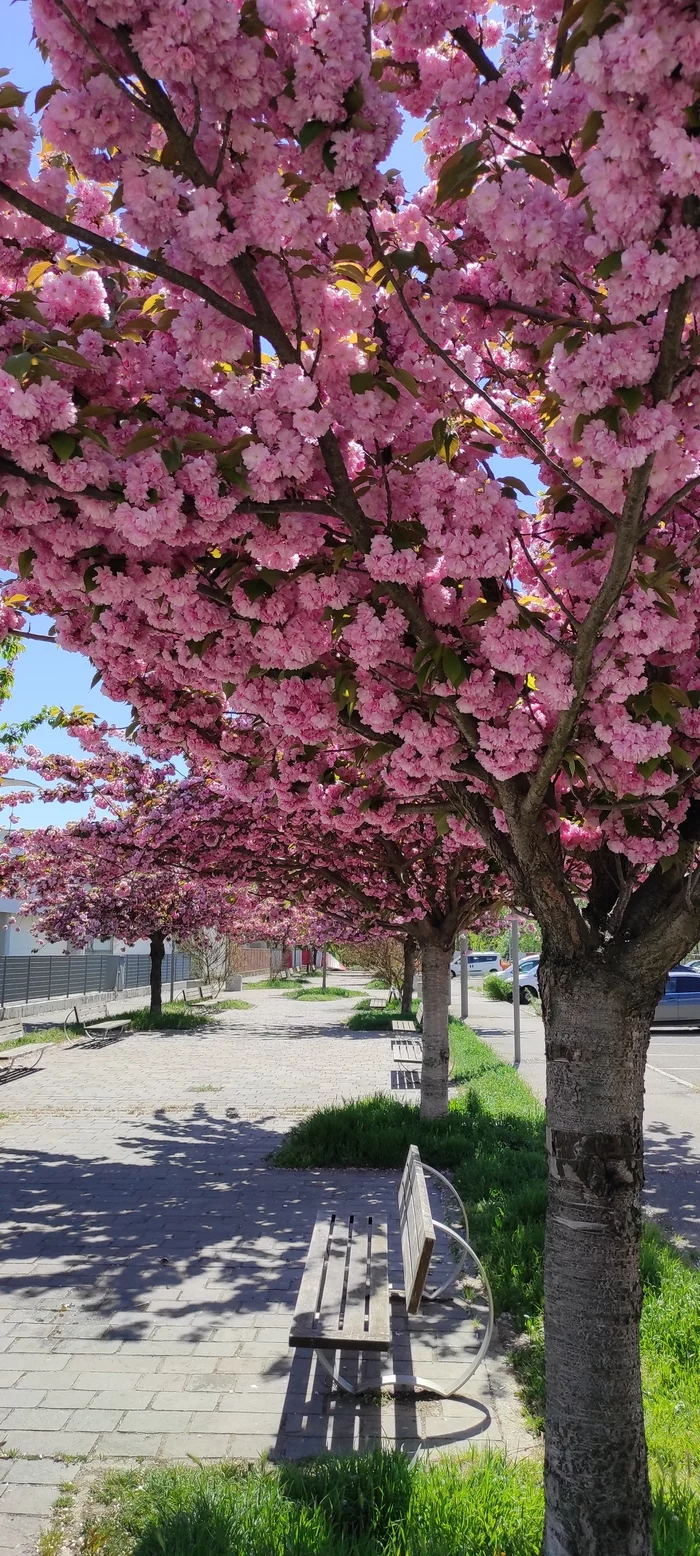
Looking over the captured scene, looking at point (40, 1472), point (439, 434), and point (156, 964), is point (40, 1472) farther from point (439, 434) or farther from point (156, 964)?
point (156, 964)

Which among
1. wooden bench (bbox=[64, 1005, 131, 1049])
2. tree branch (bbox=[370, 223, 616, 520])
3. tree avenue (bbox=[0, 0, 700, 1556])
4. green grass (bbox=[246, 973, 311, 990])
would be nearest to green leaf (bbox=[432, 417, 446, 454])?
tree avenue (bbox=[0, 0, 700, 1556])

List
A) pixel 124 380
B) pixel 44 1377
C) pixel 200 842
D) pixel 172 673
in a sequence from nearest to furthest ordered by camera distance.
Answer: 1. pixel 124 380
2. pixel 172 673
3. pixel 44 1377
4. pixel 200 842

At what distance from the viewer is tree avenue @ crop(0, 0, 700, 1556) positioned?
6.95 ft

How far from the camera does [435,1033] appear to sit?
991cm

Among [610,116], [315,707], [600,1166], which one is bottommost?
[600,1166]

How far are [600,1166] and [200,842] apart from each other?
22.7 ft

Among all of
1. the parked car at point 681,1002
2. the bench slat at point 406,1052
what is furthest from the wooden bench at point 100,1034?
the parked car at point 681,1002

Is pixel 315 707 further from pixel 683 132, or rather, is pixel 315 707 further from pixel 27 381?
pixel 683 132

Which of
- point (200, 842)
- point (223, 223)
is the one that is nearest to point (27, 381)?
point (223, 223)

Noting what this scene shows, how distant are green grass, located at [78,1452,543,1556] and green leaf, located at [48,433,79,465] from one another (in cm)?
311

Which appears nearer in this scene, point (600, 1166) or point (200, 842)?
point (600, 1166)

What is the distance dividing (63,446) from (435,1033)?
8.37m

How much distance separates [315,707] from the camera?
337 cm

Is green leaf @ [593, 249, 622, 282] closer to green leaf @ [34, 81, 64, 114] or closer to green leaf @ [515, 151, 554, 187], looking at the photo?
green leaf @ [515, 151, 554, 187]
